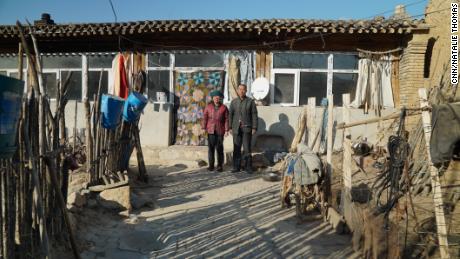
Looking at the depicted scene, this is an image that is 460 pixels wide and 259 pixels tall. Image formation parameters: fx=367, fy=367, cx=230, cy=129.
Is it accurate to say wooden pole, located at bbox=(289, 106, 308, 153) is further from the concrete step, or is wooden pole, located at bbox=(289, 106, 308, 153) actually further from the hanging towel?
the hanging towel

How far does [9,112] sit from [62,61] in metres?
9.49

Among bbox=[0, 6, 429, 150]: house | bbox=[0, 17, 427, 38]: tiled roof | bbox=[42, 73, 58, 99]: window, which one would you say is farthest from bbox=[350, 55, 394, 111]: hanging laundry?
bbox=[42, 73, 58, 99]: window

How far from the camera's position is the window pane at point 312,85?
33.3ft

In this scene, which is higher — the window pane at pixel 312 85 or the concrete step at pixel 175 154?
the window pane at pixel 312 85

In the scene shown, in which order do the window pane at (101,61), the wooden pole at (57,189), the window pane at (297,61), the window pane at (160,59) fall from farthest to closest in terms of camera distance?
the window pane at (101,61) → the window pane at (160,59) → the window pane at (297,61) → the wooden pole at (57,189)

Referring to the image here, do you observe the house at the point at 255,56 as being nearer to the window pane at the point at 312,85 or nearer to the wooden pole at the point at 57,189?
the window pane at the point at 312,85

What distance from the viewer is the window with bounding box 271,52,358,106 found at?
10.0 meters

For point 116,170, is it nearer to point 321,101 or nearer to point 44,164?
point 44,164

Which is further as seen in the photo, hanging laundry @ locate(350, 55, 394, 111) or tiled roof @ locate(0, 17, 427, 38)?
hanging laundry @ locate(350, 55, 394, 111)

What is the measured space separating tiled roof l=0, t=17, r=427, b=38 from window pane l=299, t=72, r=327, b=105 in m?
1.27

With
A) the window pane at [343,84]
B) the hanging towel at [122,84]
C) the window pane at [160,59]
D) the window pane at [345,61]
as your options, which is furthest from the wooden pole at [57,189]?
the window pane at [345,61]

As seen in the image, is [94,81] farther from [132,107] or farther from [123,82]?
[132,107]

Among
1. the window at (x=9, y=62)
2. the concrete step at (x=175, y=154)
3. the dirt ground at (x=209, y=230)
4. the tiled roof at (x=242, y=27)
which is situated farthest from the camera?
the window at (x=9, y=62)

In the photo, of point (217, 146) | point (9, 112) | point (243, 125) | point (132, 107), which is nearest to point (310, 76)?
point (243, 125)
